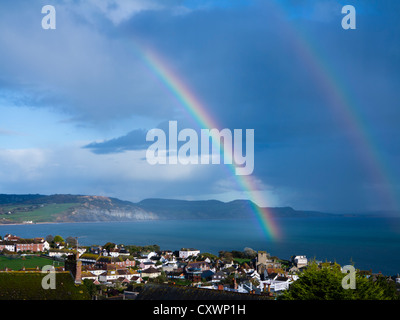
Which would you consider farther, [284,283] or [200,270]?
[200,270]

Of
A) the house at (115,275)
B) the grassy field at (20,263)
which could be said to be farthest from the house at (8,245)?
the house at (115,275)

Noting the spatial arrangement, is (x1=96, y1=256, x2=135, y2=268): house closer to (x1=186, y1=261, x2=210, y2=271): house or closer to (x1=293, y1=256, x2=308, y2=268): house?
(x1=186, y1=261, x2=210, y2=271): house

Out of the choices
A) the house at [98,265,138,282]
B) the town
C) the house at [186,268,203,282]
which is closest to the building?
the town

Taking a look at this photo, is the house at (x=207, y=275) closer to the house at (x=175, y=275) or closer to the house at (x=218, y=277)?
the house at (x=218, y=277)

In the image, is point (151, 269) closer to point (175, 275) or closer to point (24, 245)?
point (175, 275)
